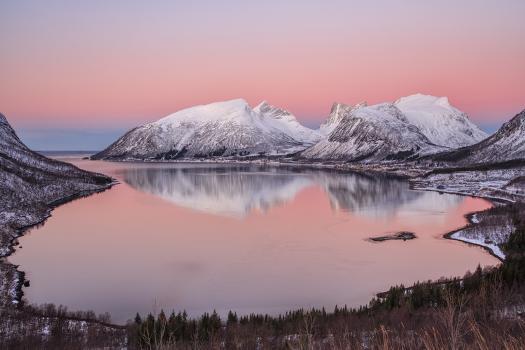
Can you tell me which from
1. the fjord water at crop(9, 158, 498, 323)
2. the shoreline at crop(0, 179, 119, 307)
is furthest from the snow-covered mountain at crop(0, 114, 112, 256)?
the fjord water at crop(9, 158, 498, 323)

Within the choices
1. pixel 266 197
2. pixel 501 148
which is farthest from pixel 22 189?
pixel 501 148

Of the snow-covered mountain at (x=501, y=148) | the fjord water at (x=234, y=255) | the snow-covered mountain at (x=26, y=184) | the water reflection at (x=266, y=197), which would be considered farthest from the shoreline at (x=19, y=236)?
the snow-covered mountain at (x=501, y=148)

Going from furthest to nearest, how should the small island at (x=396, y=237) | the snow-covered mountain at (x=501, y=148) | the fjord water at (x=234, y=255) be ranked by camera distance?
the snow-covered mountain at (x=501, y=148), the small island at (x=396, y=237), the fjord water at (x=234, y=255)

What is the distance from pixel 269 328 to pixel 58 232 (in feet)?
127

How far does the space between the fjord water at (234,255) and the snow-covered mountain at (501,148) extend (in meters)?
90.5

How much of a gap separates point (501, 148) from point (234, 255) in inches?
5915

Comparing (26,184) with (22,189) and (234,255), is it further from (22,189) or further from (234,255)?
(234,255)

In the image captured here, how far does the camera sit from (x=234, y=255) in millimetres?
40219

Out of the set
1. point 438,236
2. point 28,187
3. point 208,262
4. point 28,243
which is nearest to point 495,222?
point 438,236

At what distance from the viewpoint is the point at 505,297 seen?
22.2m

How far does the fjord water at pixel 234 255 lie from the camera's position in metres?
29.2

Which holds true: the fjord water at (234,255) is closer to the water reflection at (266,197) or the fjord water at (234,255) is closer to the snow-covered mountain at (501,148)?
the water reflection at (266,197)

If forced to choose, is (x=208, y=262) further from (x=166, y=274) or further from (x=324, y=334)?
(x=324, y=334)

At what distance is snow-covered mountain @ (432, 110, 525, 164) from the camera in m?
153
